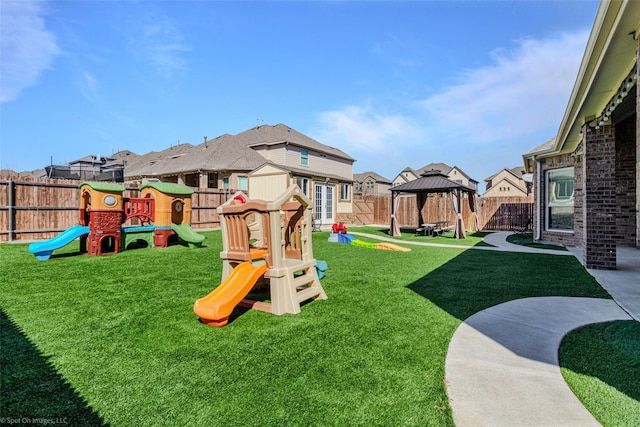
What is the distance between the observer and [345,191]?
24016mm

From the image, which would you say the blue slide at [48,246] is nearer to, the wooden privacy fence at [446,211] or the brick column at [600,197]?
the brick column at [600,197]

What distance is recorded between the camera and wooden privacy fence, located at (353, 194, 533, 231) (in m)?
17.7

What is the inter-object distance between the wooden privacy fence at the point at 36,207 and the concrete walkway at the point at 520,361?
1286 cm

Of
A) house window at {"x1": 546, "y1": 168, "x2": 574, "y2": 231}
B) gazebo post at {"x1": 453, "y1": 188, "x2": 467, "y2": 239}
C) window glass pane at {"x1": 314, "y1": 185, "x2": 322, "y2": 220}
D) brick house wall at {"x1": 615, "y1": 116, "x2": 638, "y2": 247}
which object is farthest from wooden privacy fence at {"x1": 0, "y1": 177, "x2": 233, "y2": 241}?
brick house wall at {"x1": 615, "y1": 116, "x2": 638, "y2": 247}

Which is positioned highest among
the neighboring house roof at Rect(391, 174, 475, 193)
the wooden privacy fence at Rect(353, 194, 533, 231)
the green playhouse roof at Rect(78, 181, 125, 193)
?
the neighboring house roof at Rect(391, 174, 475, 193)

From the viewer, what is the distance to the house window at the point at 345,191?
2338 cm

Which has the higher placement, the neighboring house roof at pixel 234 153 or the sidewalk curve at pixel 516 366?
the neighboring house roof at pixel 234 153

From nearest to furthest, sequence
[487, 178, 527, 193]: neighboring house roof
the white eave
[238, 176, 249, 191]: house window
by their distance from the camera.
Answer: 1. the white eave
2. [238, 176, 249, 191]: house window
3. [487, 178, 527, 193]: neighboring house roof

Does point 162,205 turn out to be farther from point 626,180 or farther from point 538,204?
point 626,180

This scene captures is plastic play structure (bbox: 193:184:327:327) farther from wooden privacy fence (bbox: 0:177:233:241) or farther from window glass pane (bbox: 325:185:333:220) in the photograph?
window glass pane (bbox: 325:185:333:220)

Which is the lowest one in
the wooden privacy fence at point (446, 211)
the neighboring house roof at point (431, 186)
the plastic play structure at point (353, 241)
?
the plastic play structure at point (353, 241)

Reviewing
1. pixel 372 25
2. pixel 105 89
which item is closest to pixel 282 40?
pixel 372 25

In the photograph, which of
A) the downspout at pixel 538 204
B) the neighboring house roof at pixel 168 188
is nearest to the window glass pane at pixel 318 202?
the neighboring house roof at pixel 168 188

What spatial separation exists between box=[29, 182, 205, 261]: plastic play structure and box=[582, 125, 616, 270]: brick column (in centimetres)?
948
